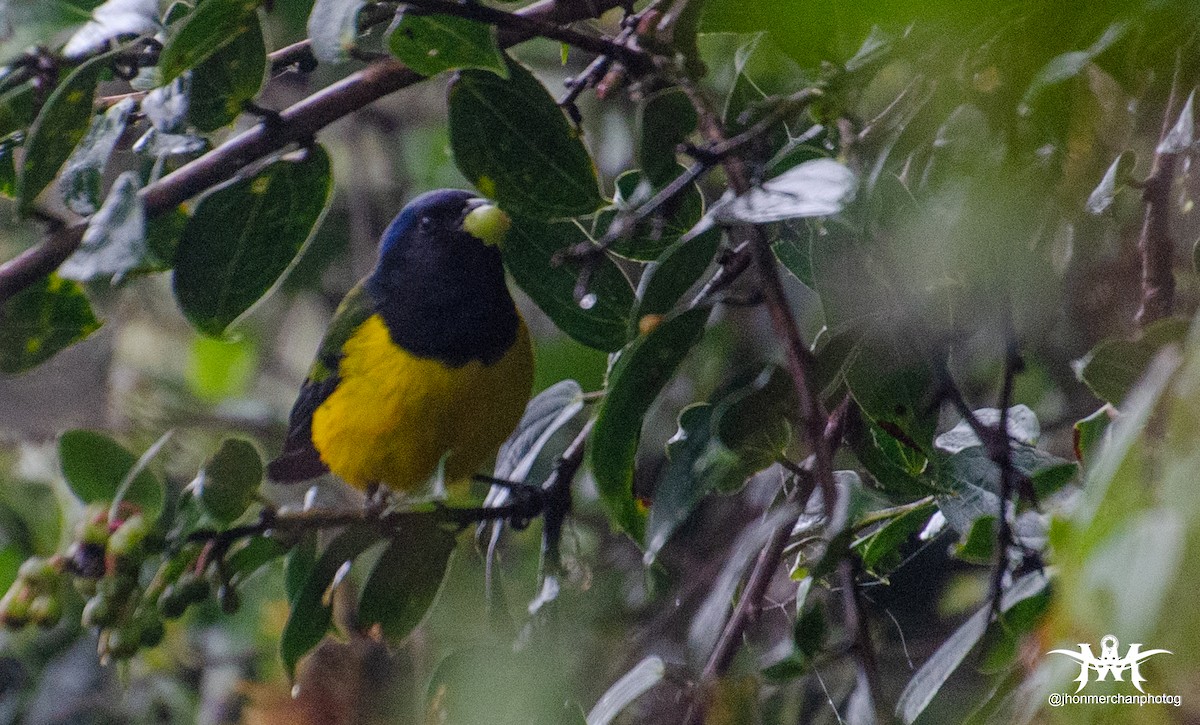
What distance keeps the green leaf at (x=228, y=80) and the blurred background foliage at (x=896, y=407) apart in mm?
119

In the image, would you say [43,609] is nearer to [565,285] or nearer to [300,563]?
[300,563]

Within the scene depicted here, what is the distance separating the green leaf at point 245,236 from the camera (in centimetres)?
90

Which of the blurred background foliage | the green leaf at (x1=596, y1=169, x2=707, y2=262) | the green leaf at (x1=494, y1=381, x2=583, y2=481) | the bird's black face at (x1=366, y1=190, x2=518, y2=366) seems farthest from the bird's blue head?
the green leaf at (x1=596, y1=169, x2=707, y2=262)

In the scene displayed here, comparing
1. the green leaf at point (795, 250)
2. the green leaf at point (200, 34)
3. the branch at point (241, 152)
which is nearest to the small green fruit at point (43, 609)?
the branch at point (241, 152)

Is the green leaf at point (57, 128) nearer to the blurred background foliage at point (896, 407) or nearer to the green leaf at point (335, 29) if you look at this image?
the blurred background foliage at point (896, 407)

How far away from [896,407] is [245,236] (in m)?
0.52

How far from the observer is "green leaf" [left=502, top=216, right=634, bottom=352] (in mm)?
1044

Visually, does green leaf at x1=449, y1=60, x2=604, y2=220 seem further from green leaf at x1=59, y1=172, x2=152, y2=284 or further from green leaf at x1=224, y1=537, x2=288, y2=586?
green leaf at x1=224, y1=537, x2=288, y2=586

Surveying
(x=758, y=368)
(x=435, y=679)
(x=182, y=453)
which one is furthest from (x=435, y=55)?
(x=182, y=453)

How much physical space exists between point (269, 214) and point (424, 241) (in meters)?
0.86

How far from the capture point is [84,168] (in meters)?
0.88

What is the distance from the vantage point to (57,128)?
2.76ft

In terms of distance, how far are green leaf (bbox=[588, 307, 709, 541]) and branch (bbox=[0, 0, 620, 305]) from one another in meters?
0.29

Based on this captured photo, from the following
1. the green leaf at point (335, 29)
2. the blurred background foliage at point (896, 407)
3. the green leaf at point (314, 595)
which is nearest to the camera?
the blurred background foliage at point (896, 407)
